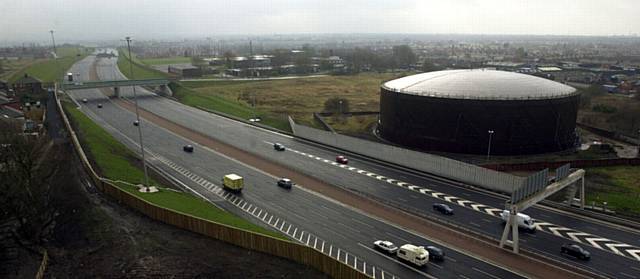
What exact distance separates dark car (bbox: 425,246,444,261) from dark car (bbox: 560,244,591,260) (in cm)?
1328

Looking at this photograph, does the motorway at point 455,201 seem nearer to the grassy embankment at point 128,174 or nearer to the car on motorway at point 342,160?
the car on motorway at point 342,160

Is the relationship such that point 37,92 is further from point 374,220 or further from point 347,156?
point 374,220

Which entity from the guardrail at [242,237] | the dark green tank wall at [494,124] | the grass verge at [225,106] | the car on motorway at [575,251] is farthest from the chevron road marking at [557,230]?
the grass verge at [225,106]

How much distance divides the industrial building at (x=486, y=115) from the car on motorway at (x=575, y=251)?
120 ft

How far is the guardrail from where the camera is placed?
4200 cm

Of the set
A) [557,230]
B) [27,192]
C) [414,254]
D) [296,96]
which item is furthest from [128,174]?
[296,96]

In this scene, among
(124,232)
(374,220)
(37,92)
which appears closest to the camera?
(124,232)

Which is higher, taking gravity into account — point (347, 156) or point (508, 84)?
point (508, 84)

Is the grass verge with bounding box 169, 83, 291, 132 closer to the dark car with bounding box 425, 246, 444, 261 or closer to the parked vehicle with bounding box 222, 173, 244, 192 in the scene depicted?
the parked vehicle with bounding box 222, 173, 244, 192

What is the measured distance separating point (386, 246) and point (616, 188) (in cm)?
4414

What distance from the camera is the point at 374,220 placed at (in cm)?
5572

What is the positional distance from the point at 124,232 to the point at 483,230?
139ft

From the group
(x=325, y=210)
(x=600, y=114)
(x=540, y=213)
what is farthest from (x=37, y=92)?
(x=600, y=114)

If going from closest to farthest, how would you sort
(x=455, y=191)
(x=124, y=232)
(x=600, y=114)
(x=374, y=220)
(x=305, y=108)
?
1. (x=124, y=232)
2. (x=374, y=220)
3. (x=455, y=191)
4. (x=600, y=114)
5. (x=305, y=108)
